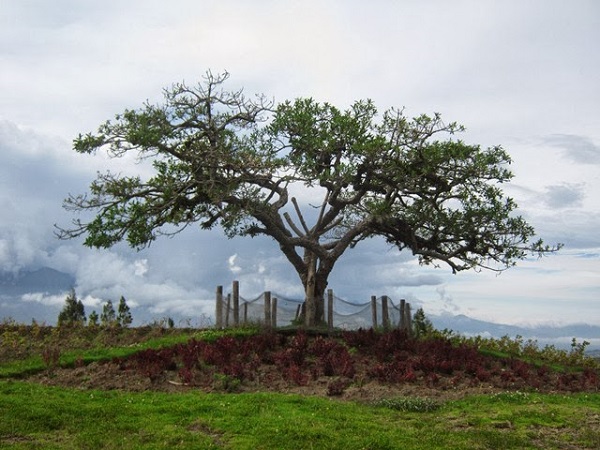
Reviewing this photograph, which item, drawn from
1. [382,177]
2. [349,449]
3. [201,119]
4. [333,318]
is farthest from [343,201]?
[349,449]

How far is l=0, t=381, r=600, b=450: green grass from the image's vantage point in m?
10.8

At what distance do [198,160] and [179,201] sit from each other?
1645 millimetres

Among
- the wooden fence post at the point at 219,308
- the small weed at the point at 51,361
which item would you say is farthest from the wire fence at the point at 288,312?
the small weed at the point at 51,361

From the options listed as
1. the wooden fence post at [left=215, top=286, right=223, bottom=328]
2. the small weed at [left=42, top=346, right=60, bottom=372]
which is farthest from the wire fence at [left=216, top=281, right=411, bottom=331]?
the small weed at [left=42, top=346, right=60, bottom=372]

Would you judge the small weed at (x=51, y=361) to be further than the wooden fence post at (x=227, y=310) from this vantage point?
No

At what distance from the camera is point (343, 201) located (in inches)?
963

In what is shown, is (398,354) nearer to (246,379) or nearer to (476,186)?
(246,379)

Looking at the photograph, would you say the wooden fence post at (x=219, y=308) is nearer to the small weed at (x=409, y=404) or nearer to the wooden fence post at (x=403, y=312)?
the wooden fence post at (x=403, y=312)

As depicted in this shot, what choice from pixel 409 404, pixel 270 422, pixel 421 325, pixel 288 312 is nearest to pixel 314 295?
pixel 288 312

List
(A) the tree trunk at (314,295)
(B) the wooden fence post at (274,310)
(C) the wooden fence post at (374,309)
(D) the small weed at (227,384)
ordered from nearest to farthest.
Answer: (D) the small weed at (227,384) → (A) the tree trunk at (314,295) → (B) the wooden fence post at (274,310) → (C) the wooden fence post at (374,309)

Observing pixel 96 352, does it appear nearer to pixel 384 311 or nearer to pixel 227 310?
pixel 227 310

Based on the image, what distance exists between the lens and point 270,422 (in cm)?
1166

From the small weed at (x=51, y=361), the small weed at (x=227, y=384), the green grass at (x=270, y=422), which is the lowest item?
the green grass at (x=270, y=422)

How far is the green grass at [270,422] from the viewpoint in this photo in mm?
10781
